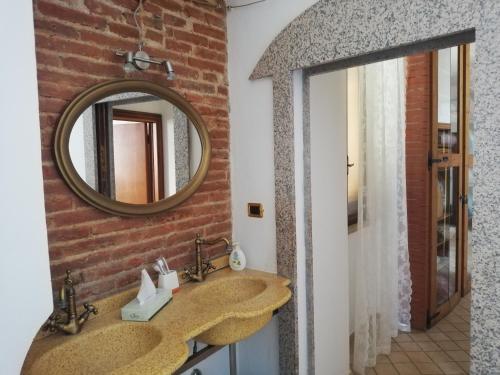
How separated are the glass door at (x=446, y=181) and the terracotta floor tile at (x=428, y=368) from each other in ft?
1.89

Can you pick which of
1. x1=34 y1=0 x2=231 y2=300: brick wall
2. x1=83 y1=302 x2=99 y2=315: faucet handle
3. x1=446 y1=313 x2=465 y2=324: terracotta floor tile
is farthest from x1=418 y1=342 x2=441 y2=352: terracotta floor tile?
x1=83 y1=302 x2=99 y2=315: faucet handle

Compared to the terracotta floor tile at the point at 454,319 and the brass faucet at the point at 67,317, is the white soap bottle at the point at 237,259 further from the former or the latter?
the terracotta floor tile at the point at 454,319

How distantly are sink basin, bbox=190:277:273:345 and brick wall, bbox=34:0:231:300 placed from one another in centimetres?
22

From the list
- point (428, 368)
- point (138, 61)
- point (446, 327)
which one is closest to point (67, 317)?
point (138, 61)

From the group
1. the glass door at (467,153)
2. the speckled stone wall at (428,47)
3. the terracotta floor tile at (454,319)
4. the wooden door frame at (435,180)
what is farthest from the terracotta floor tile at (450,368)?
the speckled stone wall at (428,47)

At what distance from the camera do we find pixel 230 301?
197 centimetres

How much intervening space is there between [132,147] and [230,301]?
0.96 meters

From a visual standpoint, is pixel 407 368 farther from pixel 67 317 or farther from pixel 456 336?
pixel 67 317

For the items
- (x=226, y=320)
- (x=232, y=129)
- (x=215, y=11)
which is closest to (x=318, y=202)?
(x=232, y=129)

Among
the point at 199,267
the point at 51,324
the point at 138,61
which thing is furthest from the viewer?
the point at 199,267

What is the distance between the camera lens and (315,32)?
5.62 ft

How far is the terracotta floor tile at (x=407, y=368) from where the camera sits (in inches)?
102

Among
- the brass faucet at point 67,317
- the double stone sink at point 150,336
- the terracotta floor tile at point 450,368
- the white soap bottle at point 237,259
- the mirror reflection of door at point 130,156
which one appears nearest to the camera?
the double stone sink at point 150,336

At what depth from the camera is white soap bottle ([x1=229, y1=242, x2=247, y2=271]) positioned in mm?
2113
